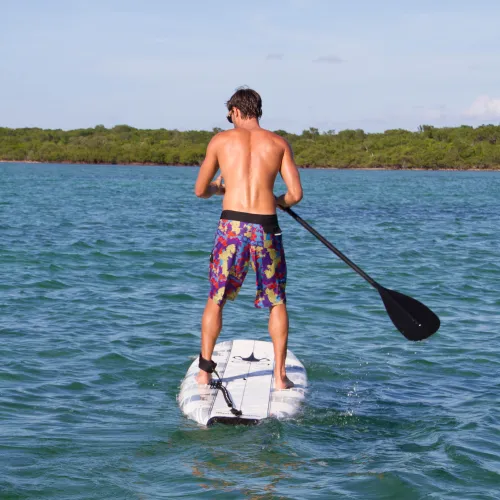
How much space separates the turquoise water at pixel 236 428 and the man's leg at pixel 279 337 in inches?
13.3

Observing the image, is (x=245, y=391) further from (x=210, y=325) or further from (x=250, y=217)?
(x=250, y=217)

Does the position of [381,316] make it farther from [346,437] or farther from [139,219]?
[139,219]

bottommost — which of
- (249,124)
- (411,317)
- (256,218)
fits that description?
(411,317)

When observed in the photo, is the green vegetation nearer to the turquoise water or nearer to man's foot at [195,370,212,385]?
the turquoise water

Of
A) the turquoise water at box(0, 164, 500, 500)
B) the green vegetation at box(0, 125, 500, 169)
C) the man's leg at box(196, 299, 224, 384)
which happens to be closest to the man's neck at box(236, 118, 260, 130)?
the man's leg at box(196, 299, 224, 384)

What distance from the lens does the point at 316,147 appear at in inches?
5635

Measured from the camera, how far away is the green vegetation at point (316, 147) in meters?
130

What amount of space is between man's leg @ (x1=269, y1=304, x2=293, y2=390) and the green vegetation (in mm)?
120575

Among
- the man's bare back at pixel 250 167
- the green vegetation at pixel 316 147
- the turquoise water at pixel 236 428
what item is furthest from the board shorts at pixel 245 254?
the green vegetation at pixel 316 147

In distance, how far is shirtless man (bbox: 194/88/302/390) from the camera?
6.41 meters

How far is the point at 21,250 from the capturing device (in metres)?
16.9

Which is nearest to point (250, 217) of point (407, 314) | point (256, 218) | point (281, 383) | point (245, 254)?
point (256, 218)

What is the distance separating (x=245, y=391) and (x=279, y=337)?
21.3 inches

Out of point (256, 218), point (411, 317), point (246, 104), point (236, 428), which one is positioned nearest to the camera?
point (236, 428)
